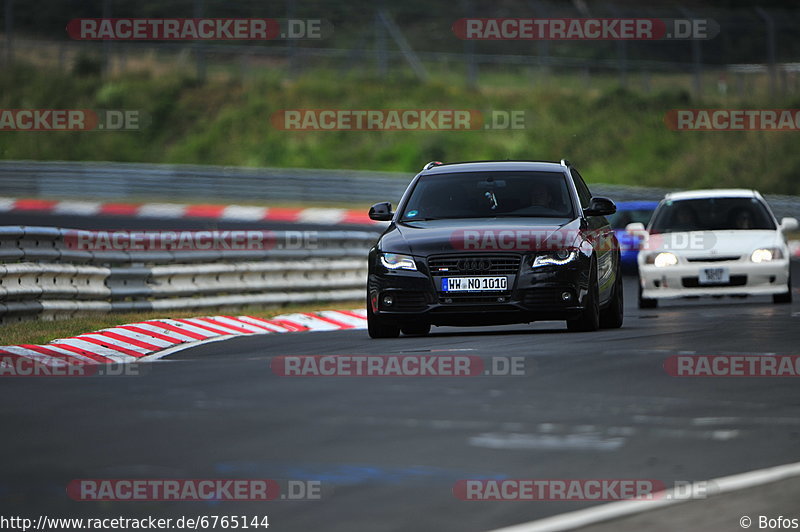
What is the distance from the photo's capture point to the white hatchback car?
19.0 meters

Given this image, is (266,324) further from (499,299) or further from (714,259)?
(714,259)

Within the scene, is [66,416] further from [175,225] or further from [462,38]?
[462,38]

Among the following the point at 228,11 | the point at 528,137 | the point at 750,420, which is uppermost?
the point at 228,11

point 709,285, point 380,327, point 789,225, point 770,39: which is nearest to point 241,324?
point 380,327

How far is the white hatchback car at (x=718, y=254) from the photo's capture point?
18969 mm

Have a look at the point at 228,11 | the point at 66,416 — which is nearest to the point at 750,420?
the point at 66,416

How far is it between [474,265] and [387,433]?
5.85 metres

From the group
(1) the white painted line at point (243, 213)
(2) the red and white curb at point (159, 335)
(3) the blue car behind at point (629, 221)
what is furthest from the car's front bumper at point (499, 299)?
(1) the white painted line at point (243, 213)

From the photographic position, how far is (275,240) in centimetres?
2081

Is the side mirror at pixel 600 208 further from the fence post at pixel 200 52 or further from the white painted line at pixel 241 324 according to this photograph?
the fence post at pixel 200 52

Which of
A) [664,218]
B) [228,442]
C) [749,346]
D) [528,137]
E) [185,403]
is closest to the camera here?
[228,442]

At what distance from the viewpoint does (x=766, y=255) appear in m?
19.1

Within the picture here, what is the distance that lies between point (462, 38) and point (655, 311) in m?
30.9

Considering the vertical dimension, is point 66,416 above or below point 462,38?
below
